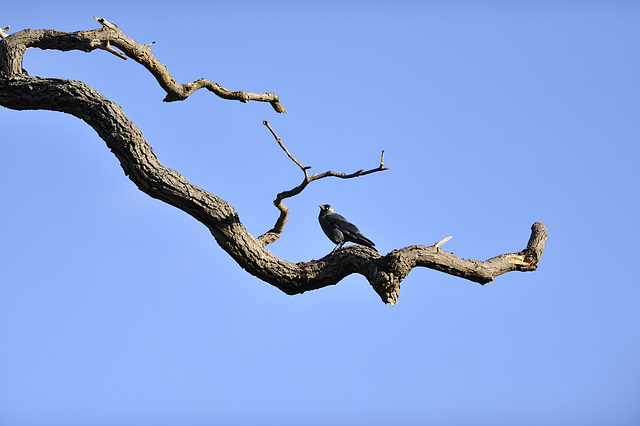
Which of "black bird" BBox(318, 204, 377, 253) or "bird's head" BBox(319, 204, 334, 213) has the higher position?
"bird's head" BBox(319, 204, 334, 213)

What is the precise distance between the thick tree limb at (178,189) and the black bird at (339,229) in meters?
0.81

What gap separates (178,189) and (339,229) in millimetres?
1911

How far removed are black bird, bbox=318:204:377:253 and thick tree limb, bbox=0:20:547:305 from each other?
0.81 m

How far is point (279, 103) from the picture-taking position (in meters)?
6.37

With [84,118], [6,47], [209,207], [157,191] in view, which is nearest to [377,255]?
[209,207]

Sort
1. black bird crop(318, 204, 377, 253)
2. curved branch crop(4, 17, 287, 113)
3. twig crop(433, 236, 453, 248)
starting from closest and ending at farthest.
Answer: twig crop(433, 236, 453, 248) < curved branch crop(4, 17, 287, 113) < black bird crop(318, 204, 377, 253)

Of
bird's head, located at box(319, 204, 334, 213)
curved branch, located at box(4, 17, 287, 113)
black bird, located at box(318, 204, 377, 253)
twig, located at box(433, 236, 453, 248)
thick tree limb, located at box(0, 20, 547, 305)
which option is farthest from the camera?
bird's head, located at box(319, 204, 334, 213)

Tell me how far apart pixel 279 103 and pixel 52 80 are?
2258mm

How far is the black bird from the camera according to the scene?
19.9 ft

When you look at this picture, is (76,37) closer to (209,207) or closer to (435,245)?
(209,207)

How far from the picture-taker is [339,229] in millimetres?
6297

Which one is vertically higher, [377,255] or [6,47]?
[6,47]

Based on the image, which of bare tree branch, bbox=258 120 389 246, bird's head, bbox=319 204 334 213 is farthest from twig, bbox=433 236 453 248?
bird's head, bbox=319 204 334 213

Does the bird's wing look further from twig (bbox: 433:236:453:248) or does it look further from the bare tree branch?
twig (bbox: 433:236:453:248)
